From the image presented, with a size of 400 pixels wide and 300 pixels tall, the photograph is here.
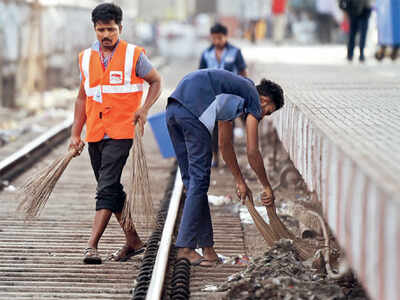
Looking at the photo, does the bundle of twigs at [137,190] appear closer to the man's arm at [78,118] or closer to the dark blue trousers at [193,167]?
the dark blue trousers at [193,167]

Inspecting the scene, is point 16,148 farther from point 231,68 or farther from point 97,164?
point 97,164

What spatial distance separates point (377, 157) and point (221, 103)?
180cm

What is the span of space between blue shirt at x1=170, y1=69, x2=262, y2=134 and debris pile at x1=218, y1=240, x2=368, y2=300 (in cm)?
101

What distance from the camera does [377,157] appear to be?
3707mm

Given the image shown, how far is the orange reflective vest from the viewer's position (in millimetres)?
5512

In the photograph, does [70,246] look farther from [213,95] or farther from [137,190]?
[213,95]

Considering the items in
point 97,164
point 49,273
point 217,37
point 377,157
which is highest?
point 217,37

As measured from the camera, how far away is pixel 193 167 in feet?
17.9

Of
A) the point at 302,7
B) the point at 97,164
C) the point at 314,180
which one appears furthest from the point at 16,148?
the point at 302,7

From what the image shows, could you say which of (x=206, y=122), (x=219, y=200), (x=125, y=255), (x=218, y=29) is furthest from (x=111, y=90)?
(x=218, y=29)

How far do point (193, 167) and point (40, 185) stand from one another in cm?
123

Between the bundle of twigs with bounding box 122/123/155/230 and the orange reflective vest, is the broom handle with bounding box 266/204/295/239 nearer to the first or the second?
the bundle of twigs with bounding box 122/123/155/230

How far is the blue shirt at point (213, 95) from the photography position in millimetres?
5254

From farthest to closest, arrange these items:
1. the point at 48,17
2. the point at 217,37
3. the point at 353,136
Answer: the point at 48,17 < the point at 217,37 < the point at 353,136
